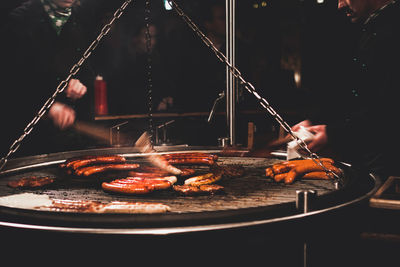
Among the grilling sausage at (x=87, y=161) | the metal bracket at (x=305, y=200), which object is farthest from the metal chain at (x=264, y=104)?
the grilling sausage at (x=87, y=161)

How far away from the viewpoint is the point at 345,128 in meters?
3.21

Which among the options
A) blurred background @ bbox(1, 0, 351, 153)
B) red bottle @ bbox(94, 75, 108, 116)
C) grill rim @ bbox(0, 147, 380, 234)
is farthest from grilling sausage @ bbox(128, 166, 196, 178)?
red bottle @ bbox(94, 75, 108, 116)

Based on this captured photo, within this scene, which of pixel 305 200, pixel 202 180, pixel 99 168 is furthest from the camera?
pixel 99 168

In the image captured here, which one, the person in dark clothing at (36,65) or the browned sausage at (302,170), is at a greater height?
the person in dark clothing at (36,65)

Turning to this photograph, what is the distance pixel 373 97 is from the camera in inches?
136

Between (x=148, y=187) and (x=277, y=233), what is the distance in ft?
3.02

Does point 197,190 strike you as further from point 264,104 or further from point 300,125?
point 300,125

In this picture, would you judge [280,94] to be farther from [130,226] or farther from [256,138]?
[130,226]

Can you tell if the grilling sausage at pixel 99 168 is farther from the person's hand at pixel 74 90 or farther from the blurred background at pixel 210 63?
the blurred background at pixel 210 63

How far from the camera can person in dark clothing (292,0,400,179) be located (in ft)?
10.5

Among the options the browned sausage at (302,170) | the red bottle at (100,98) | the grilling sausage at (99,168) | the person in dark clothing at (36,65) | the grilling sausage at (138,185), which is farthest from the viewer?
the red bottle at (100,98)

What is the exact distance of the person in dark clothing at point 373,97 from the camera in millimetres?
3213

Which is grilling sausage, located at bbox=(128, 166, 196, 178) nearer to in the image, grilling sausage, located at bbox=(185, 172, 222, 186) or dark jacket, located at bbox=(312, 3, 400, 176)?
grilling sausage, located at bbox=(185, 172, 222, 186)

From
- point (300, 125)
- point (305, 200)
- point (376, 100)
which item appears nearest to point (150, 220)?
point (305, 200)
